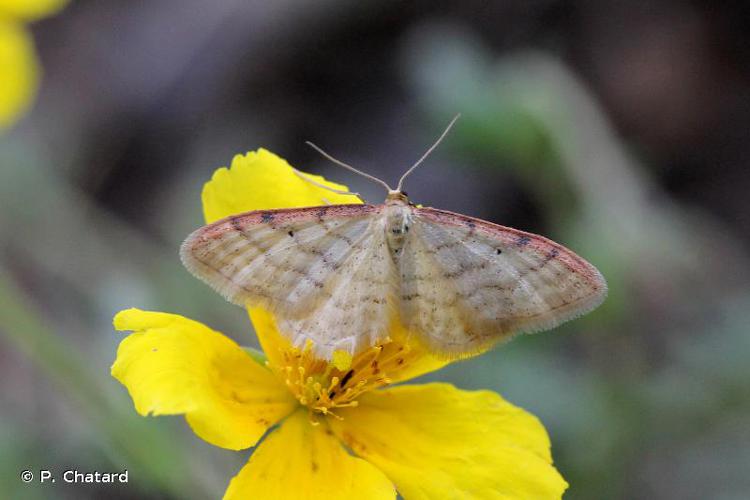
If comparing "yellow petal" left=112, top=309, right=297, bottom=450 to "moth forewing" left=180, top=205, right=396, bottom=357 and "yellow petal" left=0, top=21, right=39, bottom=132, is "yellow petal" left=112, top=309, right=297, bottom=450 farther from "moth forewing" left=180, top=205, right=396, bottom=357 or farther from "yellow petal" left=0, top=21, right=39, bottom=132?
"yellow petal" left=0, top=21, right=39, bottom=132

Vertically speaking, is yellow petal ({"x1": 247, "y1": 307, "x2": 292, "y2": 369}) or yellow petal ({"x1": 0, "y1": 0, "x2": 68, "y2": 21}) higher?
yellow petal ({"x1": 0, "y1": 0, "x2": 68, "y2": 21})

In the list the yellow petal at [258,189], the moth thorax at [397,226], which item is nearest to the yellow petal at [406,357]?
the moth thorax at [397,226]

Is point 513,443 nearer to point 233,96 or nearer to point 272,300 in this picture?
point 272,300

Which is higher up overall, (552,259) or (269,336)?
(552,259)

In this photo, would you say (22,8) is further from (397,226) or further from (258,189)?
(397,226)

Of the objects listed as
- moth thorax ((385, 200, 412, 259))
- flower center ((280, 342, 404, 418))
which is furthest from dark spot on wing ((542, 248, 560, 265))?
flower center ((280, 342, 404, 418))

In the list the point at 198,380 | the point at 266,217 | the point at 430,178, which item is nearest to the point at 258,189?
the point at 266,217
